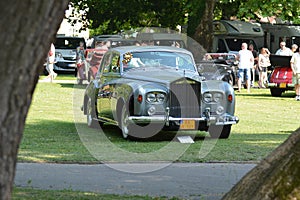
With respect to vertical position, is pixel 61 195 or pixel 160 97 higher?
pixel 160 97

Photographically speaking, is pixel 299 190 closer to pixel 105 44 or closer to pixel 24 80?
pixel 24 80

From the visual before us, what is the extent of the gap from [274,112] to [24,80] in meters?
18.1

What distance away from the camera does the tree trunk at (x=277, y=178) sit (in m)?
6.44

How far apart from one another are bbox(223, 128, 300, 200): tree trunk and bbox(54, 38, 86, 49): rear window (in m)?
39.2

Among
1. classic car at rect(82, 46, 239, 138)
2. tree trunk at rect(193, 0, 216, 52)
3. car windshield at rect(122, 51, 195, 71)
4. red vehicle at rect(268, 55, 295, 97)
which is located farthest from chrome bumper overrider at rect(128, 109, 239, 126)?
tree trunk at rect(193, 0, 216, 52)

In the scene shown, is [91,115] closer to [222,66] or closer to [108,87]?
[108,87]

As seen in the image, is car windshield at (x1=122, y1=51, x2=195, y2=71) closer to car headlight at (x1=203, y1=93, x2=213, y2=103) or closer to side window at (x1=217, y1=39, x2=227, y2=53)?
car headlight at (x1=203, y1=93, x2=213, y2=103)

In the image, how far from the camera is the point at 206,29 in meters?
38.4

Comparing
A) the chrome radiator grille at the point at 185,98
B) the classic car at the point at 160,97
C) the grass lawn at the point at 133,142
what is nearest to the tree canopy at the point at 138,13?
the grass lawn at the point at 133,142

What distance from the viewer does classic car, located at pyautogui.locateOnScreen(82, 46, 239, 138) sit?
14.3 m

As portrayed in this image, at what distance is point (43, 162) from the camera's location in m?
11.8

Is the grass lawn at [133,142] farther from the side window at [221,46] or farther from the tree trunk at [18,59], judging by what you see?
the side window at [221,46]

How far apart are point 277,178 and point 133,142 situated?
8071 millimetres

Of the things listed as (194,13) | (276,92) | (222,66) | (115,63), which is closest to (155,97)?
(115,63)
